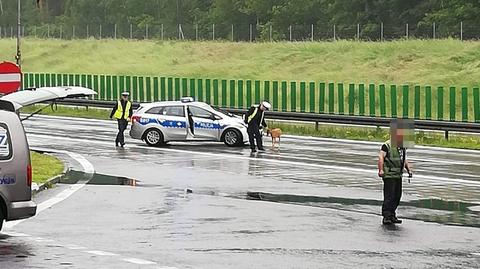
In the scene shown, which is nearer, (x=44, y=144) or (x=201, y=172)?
(x=201, y=172)

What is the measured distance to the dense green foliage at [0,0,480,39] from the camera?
79.1m

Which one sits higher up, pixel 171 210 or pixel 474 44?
pixel 474 44

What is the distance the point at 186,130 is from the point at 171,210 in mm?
16532

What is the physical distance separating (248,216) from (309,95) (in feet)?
110

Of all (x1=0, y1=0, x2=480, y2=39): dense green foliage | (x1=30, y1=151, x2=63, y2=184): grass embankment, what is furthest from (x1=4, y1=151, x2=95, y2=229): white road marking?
(x1=0, y1=0, x2=480, y2=39): dense green foliage

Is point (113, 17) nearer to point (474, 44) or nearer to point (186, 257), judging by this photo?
point (474, 44)

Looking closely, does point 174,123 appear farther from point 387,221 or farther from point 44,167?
point 387,221

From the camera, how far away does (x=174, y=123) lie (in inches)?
1380

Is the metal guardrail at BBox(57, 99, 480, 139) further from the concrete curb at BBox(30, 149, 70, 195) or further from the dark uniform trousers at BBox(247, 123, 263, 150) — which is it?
the concrete curb at BBox(30, 149, 70, 195)

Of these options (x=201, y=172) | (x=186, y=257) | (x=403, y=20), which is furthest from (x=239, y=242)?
(x=403, y=20)

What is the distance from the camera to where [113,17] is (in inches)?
4638

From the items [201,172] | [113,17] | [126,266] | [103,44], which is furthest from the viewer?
[113,17]

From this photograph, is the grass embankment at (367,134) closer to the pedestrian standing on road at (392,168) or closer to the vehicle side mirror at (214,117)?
the vehicle side mirror at (214,117)

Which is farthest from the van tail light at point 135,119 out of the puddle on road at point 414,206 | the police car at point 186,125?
the puddle on road at point 414,206
